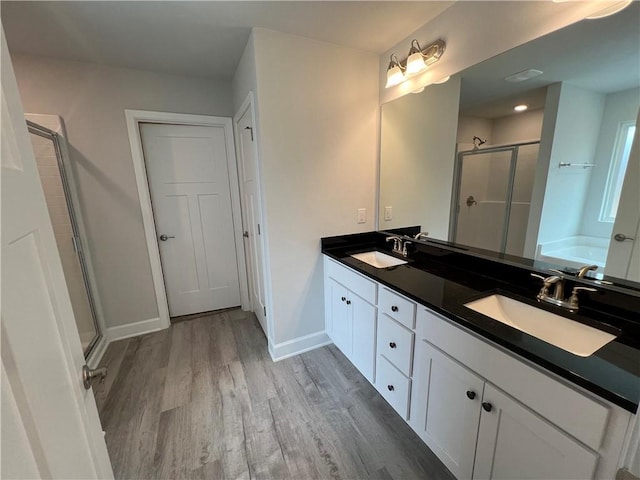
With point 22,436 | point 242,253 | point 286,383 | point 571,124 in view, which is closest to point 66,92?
point 242,253

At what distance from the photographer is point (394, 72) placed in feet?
6.01

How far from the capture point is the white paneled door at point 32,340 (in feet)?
1.36

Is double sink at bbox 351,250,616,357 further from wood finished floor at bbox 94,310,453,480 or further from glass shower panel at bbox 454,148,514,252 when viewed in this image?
wood finished floor at bbox 94,310,453,480

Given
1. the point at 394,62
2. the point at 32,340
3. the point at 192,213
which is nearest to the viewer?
the point at 32,340

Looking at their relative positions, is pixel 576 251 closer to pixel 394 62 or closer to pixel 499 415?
pixel 499 415

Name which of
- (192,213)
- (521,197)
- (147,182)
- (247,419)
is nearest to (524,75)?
(521,197)

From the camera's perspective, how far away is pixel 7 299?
43 cm

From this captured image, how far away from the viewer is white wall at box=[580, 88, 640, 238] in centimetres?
98

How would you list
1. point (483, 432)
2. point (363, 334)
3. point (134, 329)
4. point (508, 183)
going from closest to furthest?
point (483, 432)
point (508, 183)
point (363, 334)
point (134, 329)

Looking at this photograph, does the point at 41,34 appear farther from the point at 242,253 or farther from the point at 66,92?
the point at 242,253

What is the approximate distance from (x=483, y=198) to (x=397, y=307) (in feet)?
2.67

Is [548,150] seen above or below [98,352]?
above

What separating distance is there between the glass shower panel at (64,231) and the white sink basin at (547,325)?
2785mm

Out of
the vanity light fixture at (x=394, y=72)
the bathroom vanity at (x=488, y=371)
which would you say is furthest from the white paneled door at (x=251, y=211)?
the vanity light fixture at (x=394, y=72)
